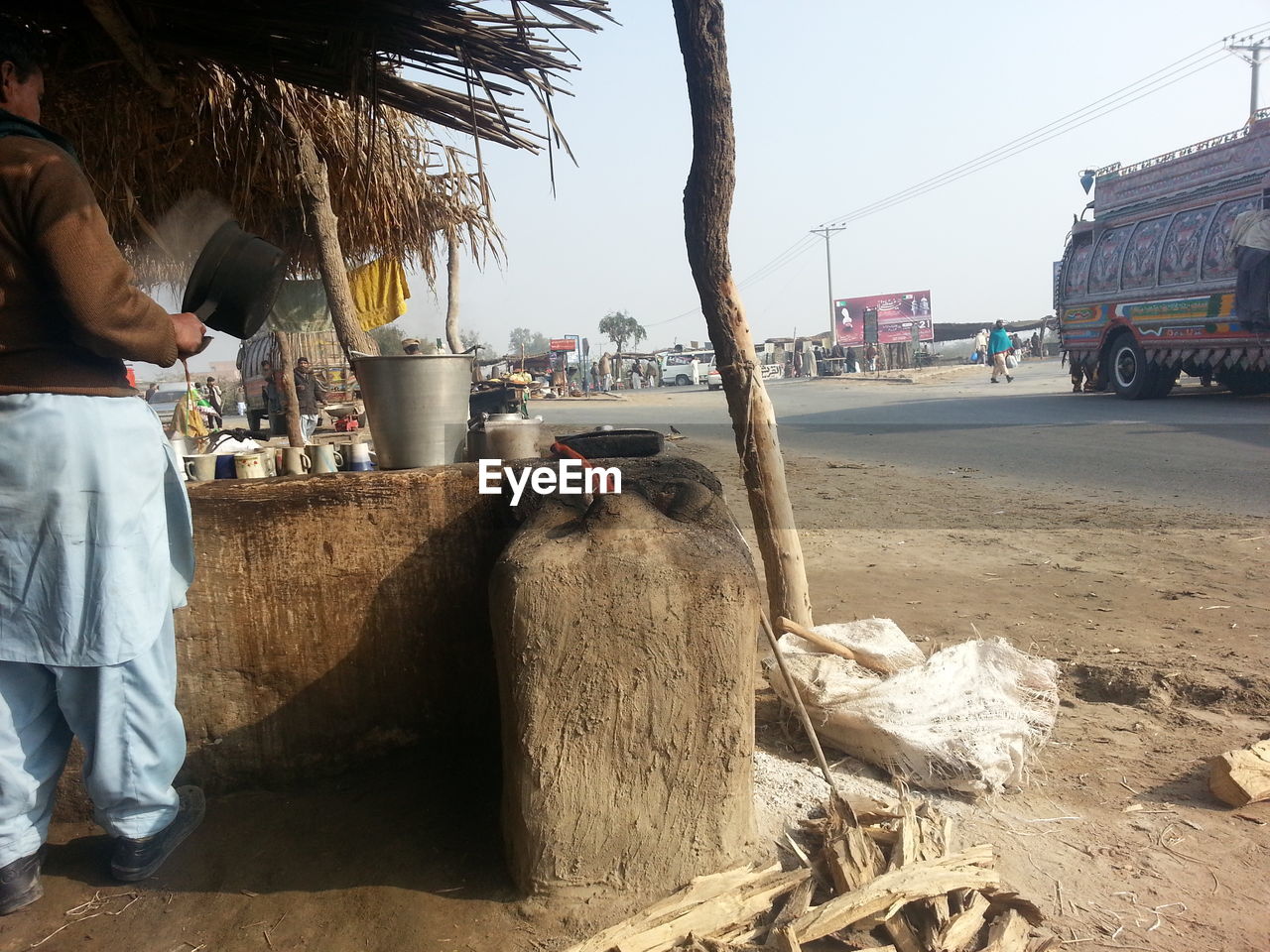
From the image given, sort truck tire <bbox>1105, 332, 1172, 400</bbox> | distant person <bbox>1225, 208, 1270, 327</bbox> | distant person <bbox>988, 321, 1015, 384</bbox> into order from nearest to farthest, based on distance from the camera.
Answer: distant person <bbox>1225, 208, 1270, 327</bbox>
truck tire <bbox>1105, 332, 1172, 400</bbox>
distant person <bbox>988, 321, 1015, 384</bbox>

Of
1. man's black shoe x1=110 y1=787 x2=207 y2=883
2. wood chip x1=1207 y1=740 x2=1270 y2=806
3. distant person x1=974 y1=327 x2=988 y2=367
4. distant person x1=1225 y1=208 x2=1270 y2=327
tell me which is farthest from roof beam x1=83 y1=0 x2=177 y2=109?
distant person x1=974 y1=327 x2=988 y2=367

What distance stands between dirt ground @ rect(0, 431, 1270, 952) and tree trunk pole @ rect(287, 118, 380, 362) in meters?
3.04

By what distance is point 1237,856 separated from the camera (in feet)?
6.85

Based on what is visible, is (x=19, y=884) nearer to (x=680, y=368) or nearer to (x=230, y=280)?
(x=230, y=280)

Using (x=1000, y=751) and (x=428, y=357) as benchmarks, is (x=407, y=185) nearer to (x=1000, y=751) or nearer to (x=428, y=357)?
(x=428, y=357)

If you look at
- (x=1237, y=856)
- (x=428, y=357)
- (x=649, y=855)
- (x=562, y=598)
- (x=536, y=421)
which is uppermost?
(x=428, y=357)

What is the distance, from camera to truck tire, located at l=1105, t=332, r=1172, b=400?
13.0m

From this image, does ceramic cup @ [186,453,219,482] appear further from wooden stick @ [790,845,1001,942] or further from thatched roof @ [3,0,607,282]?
wooden stick @ [790,845,1001,942]

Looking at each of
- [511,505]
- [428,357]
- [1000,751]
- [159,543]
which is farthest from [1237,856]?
[159,543]

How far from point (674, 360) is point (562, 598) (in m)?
36.3

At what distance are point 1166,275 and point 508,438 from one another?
1309 centimetres

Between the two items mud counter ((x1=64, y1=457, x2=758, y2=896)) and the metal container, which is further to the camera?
the metal container

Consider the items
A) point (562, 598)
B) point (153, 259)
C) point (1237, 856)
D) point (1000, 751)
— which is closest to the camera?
point (562, 598)

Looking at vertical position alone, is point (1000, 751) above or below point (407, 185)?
below
